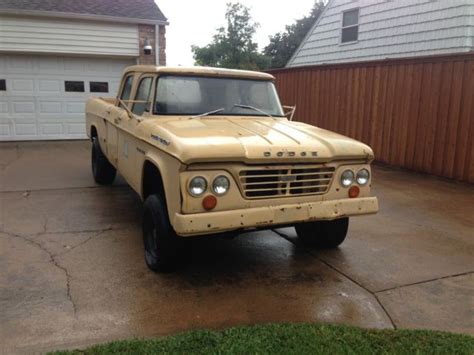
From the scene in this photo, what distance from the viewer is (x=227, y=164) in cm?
364

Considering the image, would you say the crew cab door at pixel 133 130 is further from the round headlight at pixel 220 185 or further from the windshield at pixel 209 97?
the round headlight at pixel 220 185

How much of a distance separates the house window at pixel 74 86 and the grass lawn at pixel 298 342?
11390 millimetres

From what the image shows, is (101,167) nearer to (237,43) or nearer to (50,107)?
(50,107)

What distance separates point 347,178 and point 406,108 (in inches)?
243

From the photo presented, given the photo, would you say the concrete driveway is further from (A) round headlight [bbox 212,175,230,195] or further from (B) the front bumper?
(A) round headlight [bbox 212,175,230,195]

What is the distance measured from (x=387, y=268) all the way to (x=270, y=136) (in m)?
1.79

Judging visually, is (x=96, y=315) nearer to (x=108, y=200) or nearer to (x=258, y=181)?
(x=258, y=181)

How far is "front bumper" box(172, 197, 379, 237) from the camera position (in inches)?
139

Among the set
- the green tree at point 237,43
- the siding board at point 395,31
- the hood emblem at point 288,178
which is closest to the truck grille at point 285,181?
the hood emblem at point 288,178

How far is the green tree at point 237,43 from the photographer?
34.2m

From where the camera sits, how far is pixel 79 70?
42.9ft

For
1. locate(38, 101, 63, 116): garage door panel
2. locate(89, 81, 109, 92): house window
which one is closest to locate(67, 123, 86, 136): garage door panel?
locate(38, 101, 63, 116): garage door panel

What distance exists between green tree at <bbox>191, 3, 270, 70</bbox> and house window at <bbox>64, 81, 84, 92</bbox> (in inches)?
861

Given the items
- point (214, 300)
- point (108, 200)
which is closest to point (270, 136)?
point (214, 300)
